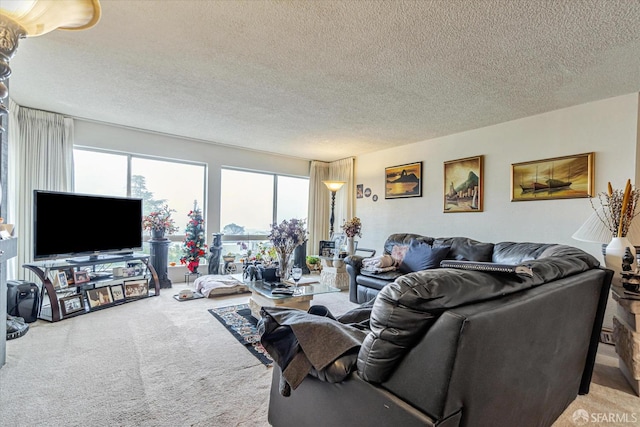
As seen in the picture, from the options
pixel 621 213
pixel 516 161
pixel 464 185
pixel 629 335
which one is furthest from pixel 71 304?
pixel 516 161

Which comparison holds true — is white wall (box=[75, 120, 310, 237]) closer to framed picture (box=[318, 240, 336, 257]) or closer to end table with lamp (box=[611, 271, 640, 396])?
framed picture (box=[318, 240, 336, 257])

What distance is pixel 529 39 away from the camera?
83.1 inches

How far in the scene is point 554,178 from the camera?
349 cm

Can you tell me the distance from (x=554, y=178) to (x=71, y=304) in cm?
564

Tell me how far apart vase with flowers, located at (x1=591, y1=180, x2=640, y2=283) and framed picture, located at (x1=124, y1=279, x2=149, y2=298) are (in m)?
4.91

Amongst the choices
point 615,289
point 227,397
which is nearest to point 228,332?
point 227,397

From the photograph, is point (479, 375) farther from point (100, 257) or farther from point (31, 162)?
point (31, 162)

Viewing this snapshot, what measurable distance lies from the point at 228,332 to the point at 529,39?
3436 mm

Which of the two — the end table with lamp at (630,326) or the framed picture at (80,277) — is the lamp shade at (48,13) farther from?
the end table with lamp at (630,326)

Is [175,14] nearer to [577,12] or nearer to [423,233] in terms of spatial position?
[577,12]

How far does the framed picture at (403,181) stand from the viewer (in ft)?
16.2

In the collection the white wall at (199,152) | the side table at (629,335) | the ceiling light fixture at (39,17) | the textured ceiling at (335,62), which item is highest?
the textured ceiling at (335,62)

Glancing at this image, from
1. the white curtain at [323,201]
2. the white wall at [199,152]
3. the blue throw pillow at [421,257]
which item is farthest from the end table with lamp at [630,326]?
the white wall at [199,152]

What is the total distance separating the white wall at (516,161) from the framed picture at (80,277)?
4.36 meters
